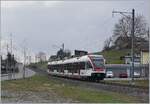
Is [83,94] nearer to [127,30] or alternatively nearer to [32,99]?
[32,99]

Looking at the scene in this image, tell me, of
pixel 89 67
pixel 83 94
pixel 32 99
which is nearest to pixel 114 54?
pixel 89 67

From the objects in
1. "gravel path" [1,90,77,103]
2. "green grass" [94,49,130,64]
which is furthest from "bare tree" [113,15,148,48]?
"gravel path" [1,90,77,103]

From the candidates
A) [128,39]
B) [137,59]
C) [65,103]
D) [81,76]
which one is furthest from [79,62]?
[128,39]

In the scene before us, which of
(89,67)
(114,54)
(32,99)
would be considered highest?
(114,54)

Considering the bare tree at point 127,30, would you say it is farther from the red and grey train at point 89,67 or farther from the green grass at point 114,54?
the red and grey train at point 89,67

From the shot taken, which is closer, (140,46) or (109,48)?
(140,46)

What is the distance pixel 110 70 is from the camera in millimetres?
112562

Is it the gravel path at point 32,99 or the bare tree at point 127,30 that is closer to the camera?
the gravel path at point 32,99

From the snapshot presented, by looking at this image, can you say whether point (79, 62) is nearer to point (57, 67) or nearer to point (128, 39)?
point (57, 67)

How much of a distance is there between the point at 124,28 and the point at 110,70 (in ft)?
36.1

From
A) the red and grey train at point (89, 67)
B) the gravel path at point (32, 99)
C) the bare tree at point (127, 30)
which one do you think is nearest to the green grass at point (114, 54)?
the bare tree at point (127, 30)

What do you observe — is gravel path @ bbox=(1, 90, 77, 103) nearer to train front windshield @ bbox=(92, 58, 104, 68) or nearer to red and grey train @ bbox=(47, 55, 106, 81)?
red and grey train @ bbox=(47, 55, 106, 81)

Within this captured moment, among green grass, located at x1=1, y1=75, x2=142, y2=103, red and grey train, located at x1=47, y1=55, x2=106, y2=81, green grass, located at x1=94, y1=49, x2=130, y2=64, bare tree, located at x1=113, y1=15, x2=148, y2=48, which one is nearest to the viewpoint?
green grass, located at x1=1, y1=75, x2=142, y2=103

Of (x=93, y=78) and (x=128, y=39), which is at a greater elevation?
(x=128, y=39)
